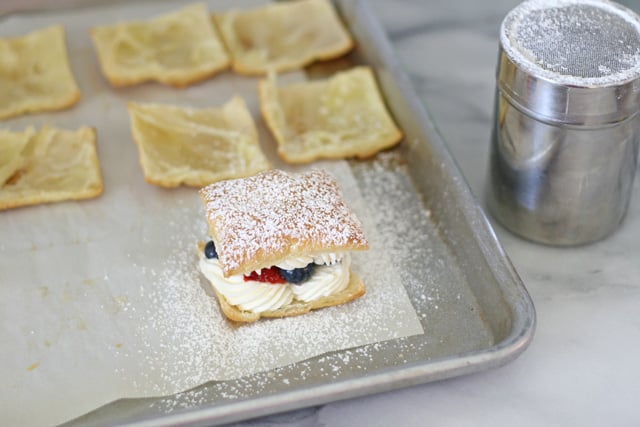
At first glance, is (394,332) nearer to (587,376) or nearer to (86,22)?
(587,376)

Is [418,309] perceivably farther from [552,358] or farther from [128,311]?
[128,311]

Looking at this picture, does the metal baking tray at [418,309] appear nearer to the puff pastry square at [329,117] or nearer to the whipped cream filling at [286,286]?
the puff pastry square at [329,117]

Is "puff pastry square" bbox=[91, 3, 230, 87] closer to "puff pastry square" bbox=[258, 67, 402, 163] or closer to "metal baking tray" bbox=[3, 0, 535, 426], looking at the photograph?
"puff pastry square" bbox=[258, 67, 402, 163]

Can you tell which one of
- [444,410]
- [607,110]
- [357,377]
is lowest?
[444,410]

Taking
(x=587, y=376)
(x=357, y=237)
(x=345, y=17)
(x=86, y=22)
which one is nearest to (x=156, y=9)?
(x=86, y=22)

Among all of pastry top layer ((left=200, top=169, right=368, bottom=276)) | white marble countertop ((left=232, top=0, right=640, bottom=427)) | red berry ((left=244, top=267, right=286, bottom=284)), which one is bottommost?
white marble countertop ((left=232, top=0, right=640, bottom=427))

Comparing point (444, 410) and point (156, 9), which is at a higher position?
point (156, 9)

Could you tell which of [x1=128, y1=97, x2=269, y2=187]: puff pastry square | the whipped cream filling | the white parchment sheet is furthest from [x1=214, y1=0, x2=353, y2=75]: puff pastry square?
the whipped cream filling
